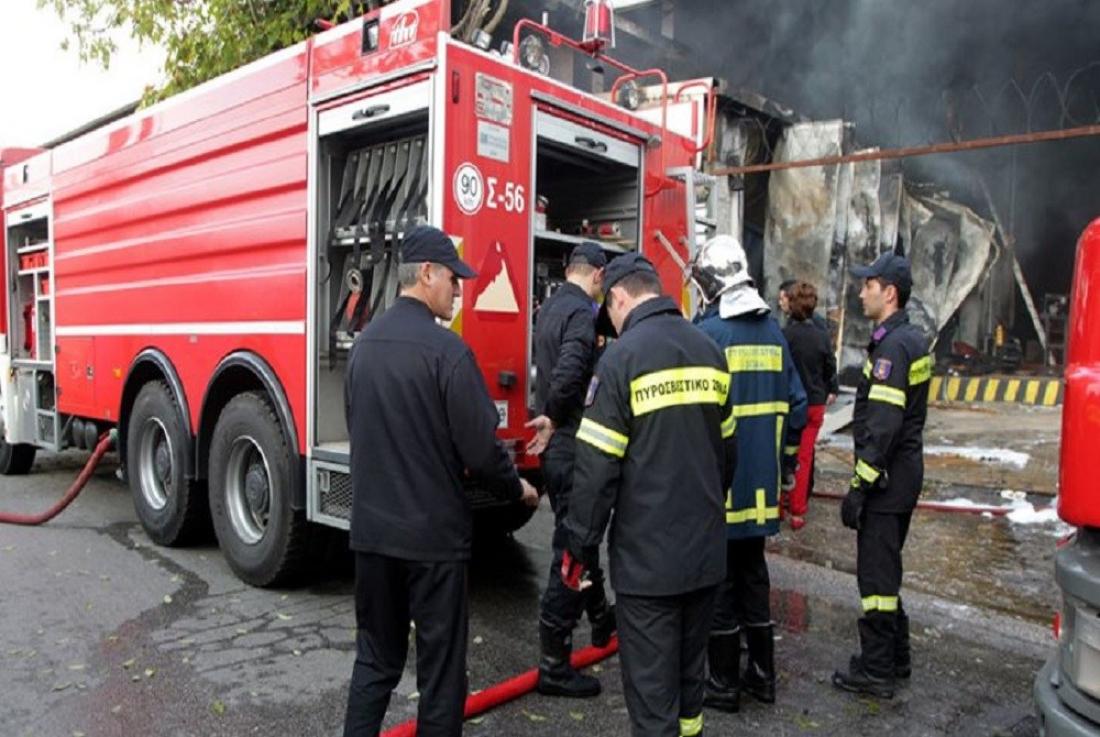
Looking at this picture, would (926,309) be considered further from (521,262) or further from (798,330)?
(521,262)

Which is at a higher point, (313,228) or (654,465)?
(313,228)

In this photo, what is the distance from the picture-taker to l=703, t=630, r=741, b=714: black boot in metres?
3.49

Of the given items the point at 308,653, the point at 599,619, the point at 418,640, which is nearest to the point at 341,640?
the point at 308,653

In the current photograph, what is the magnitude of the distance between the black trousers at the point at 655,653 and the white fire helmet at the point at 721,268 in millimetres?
1313

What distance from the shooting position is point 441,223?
381cm

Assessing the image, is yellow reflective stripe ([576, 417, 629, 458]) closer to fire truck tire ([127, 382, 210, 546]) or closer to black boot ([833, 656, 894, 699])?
black boot ([833, 656, 894, 699])

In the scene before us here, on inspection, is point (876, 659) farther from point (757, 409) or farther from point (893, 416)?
point (757, 409)

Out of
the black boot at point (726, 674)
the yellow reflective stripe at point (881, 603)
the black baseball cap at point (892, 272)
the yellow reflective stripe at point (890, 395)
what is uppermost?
the black baseball cap at point (892, 272)

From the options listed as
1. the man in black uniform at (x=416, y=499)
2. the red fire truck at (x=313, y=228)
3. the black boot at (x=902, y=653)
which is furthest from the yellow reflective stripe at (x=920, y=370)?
the man in black uniform at (x=416, y=499)

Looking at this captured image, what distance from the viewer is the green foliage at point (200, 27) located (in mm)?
9164

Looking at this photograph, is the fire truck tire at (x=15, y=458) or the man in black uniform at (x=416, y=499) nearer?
the man in black uniform at (x=416, y=499)

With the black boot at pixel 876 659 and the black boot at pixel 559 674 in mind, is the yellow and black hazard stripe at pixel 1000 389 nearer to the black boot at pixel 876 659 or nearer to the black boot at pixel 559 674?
the black boot at pixel 876 659

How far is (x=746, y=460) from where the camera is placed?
3.43 metres

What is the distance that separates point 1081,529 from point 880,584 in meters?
1.56
